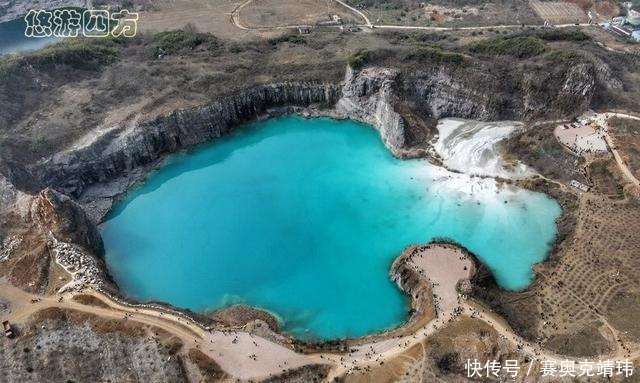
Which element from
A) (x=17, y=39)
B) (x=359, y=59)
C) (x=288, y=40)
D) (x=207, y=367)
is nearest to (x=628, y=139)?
(x=359, y=59)

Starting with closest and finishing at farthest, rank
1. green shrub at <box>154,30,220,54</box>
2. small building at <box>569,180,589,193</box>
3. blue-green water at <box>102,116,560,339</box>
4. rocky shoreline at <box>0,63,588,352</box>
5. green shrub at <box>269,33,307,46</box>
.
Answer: blue-green water at <box>102,116,560,339</box>, rocky shoreline at <box>0,63,588,352</box>, small building at <box>569,180,589,193</box>, green shrub at <box>154,30,220,54</box>, green shrub at <box>269,33,307,46</box>

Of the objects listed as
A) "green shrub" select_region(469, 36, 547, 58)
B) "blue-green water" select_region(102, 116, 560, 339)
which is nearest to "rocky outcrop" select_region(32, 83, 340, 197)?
"blue-green water" select_region(102, 116, 560, 339)

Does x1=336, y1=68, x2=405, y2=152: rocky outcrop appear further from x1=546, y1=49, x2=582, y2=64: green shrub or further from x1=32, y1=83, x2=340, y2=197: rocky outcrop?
x1=546, y1=49, x2=582, y2=64: green shrub

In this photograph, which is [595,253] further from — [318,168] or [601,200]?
[318,168]

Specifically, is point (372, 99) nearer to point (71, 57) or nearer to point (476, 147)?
point (476, 147)

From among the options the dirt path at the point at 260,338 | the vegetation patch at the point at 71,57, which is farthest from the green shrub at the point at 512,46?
the vegetation patch at the point at 71,57

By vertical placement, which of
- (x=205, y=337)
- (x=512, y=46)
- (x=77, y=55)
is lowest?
(x=205, y=337)
